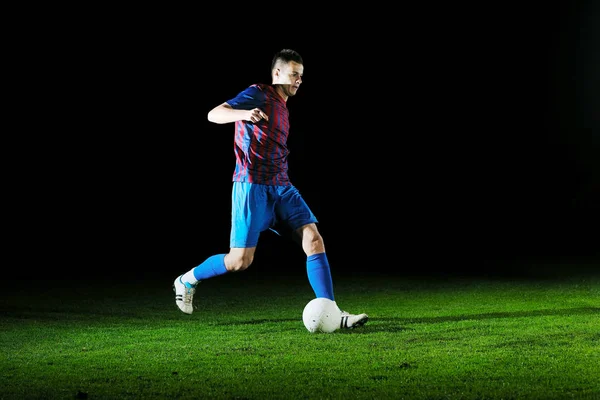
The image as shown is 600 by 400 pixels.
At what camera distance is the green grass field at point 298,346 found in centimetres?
375

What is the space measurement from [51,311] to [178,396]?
3.31m

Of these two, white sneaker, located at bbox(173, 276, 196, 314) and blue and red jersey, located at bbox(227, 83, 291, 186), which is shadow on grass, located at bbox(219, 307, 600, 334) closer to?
white sneaker, located at bbox(173, 276, 196, 314)

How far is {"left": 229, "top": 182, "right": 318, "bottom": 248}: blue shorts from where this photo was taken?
5609 mm

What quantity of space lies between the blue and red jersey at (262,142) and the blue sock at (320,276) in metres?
0.55

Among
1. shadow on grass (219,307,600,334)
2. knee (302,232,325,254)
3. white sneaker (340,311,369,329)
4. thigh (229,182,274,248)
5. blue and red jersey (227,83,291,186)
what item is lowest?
shadow on grass (219,307,600,334)

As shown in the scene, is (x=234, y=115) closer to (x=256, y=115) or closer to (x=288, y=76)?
(x=256, y=115)

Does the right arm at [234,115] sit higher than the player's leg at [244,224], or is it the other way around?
the right arm at [234,115]

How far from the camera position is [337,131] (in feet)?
53.4

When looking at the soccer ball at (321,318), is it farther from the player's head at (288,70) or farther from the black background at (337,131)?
the black background at (337,131)

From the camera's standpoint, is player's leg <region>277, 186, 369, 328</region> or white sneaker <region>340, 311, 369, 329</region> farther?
player's leg <region>277, 186, 369, 328</region>

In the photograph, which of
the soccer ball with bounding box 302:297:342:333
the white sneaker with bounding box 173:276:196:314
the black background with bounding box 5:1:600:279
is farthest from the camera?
the black background with bounding box 5:1:600:279

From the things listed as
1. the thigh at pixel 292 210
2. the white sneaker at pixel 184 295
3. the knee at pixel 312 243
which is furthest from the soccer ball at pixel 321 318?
the white sneaker at pixel 184 295

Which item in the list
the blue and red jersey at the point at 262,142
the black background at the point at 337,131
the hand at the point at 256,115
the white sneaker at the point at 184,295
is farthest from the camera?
the black background at the point at 337,131

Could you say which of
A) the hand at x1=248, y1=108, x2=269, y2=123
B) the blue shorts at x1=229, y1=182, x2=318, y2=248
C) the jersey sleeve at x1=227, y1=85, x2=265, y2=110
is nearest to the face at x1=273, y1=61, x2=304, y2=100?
the jersey sleeve at x1=227, y1=85, x2=265, y2=110
